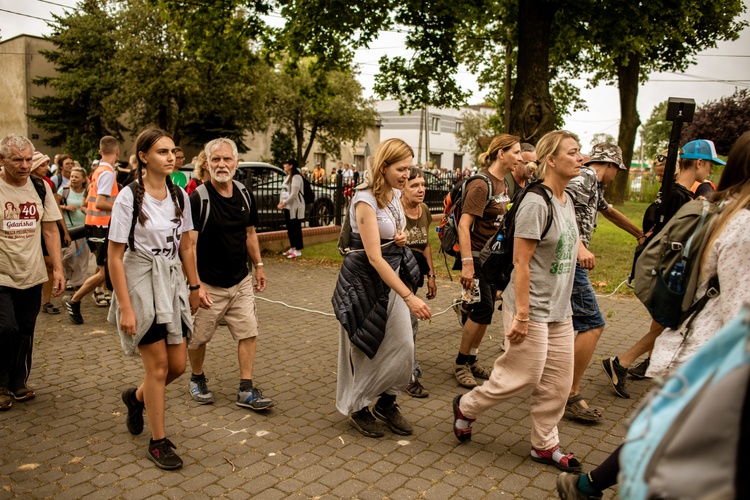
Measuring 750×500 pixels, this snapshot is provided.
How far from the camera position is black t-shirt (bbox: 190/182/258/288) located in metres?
4.71

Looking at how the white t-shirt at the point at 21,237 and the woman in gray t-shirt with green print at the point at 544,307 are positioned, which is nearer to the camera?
the woman in gray t-shirt with green print at the point at 544,307

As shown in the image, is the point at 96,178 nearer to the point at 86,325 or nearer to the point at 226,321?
the point at 86,325

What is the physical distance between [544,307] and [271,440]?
2.06 meters

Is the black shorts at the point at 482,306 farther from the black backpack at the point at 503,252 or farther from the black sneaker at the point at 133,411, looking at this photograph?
the black sneaker at the point at 133,411

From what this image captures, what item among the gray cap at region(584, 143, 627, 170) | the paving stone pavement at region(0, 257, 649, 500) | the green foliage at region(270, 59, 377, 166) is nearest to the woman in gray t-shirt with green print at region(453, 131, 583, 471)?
the paving stone pavement at region(0, 257, 649, 500)

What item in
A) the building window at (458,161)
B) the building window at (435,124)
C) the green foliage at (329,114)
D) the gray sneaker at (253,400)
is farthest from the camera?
the building window at (458,161)

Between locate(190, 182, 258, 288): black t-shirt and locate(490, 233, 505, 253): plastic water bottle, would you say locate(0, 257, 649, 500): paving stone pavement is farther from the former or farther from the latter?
locate(490, 233, 505, 253): plastic water bottle

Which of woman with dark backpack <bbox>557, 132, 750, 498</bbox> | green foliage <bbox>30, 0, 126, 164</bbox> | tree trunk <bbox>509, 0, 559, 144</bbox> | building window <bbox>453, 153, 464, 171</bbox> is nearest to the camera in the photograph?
woman with dark backpack <bbox>557, 132, 750, 498</bbox>

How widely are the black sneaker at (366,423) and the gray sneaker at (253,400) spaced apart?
71 centimetres

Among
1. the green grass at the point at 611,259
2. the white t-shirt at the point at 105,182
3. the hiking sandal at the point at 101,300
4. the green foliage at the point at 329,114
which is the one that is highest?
→ the green foliage at the point at 329,114

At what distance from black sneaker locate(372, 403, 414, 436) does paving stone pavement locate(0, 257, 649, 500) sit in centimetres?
6

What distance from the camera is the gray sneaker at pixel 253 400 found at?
479 cm

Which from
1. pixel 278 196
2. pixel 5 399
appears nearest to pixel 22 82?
pixel 278 196

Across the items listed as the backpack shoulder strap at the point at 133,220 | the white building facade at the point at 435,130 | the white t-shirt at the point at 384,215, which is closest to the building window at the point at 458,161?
the white building facade at the point at 435,130
